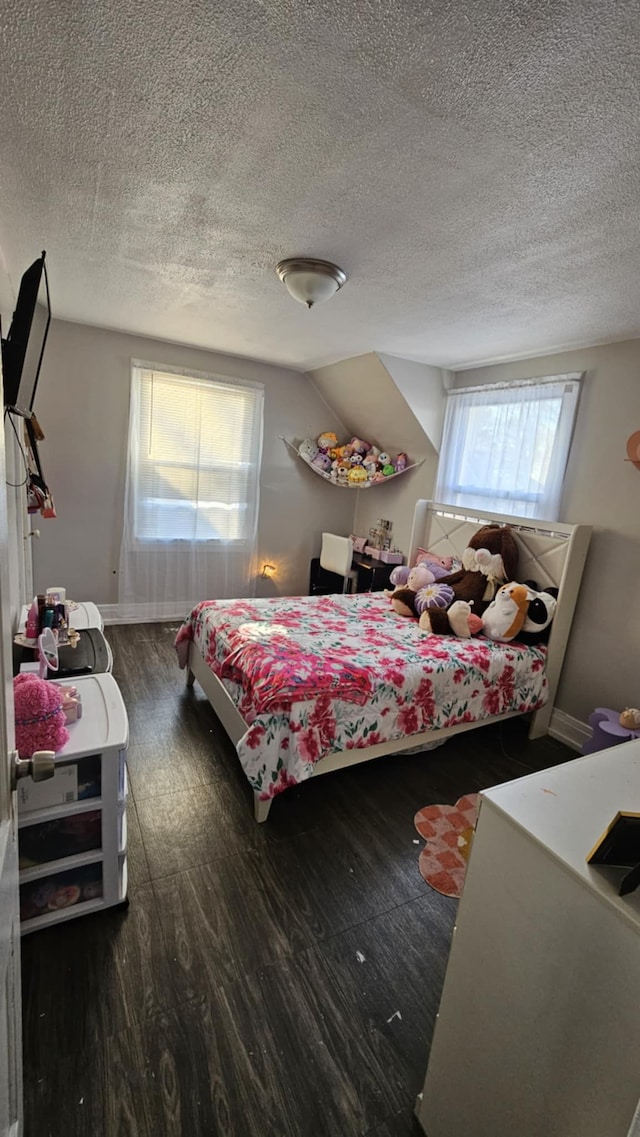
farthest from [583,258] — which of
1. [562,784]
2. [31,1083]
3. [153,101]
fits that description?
[31,1083]

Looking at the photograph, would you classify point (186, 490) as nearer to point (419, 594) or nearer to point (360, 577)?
point (360, 577)

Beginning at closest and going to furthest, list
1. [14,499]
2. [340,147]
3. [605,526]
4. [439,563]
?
[340,147] < [14,499] < [605,526] < [439,563]

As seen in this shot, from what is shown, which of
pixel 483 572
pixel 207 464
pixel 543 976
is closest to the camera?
pixel 543 976

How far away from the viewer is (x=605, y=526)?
278 centimetres

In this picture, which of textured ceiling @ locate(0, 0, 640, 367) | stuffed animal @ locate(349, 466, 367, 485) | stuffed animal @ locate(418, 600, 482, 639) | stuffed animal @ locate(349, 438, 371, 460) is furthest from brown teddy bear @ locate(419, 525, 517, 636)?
stuffed animal @ locate(349, 438, 371, 460)

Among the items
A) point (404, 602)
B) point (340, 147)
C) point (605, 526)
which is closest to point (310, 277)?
point (340, 147)

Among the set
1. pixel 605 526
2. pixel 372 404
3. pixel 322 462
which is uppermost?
pixel 372 404

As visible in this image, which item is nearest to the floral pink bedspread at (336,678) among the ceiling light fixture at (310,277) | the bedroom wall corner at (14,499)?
the bedroom wall corner at (14,499)

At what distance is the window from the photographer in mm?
3945

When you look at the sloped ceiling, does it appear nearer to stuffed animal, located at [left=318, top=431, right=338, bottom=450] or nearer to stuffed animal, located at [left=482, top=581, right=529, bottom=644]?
stuffed animal, located at [left=318, top=431, right=338, bottom=450]

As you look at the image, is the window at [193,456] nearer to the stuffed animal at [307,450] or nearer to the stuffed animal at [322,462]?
the stuffed animal at [307,450]

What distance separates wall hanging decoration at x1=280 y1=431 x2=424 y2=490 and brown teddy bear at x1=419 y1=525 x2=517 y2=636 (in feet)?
4.57

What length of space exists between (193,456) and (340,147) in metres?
3.10

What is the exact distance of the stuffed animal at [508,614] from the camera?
280 cm
